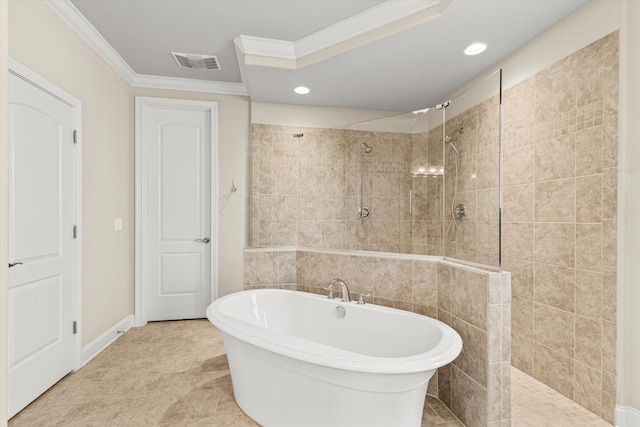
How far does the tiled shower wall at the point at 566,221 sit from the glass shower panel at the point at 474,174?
22.9 inches

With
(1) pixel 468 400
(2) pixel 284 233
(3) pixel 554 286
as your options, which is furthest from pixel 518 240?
(2) pixel 284 233

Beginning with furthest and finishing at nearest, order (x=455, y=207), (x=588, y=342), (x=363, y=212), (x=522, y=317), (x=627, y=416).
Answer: (x=363, y=212), (x=522, y=317), (x=455, y=207), (x=588, y=342), (x=627, y=416)

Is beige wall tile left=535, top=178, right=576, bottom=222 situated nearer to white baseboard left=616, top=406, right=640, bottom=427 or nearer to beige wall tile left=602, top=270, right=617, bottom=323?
→ beige wall tile left=602, top=270, right=617, bottom=323

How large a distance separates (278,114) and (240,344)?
2576 millimetres

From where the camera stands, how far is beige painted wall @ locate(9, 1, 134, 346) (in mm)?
2049

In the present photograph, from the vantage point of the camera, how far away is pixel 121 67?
3145mm

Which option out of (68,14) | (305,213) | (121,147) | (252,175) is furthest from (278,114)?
(68,14)

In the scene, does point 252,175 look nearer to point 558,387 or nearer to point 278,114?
point 278,114

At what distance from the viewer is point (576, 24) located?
2.00m

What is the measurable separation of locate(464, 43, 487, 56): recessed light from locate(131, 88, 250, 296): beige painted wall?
228 centimetres

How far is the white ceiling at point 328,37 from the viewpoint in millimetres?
2129

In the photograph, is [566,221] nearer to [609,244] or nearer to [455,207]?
[609,244]

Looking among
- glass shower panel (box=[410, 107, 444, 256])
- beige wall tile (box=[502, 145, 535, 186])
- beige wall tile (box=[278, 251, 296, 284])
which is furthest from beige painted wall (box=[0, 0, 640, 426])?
beige wall tile (box=[278, 251, 296, 284])

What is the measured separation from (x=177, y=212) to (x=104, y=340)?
4.51ft
